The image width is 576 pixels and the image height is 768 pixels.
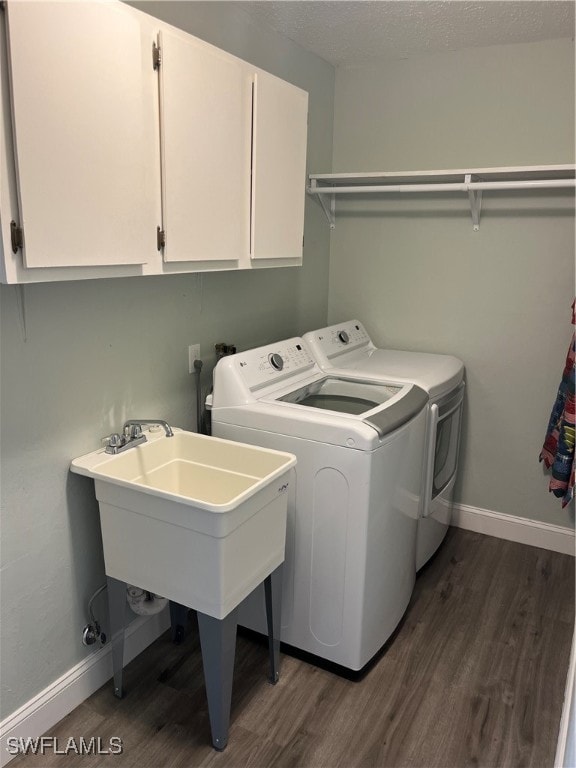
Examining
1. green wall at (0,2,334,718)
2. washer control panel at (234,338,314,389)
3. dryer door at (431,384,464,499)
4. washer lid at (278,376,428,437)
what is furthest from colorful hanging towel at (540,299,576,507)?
green wall at (0,2,334,718)

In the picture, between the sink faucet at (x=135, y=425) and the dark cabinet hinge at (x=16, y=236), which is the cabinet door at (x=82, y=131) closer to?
the dark cabinet hinge at (x=16, y=236)

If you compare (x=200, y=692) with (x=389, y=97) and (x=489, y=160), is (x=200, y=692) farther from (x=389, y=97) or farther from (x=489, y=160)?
(x=389, y=97)

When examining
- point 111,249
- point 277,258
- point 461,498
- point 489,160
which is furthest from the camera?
point 461,498

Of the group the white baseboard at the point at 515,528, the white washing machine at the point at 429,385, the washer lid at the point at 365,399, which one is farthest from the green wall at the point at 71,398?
the white baseboard at the point at 515,528

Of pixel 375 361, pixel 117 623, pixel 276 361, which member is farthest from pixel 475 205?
pixel 117 623

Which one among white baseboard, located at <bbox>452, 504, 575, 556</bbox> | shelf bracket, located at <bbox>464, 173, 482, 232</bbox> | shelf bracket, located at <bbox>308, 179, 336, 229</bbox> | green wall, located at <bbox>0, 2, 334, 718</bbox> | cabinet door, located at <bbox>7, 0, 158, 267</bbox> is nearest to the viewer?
cabinet door, located at <bbox>7, 0, 158, 267</bbox>

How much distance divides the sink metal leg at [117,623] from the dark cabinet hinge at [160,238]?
1022 millimetres

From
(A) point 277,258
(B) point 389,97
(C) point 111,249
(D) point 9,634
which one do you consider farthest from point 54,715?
(B) point 389,97

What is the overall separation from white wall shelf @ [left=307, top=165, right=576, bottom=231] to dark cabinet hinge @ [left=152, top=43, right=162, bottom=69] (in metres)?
1.30

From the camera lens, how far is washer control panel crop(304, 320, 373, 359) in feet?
8.55

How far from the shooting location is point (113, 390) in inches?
75.6

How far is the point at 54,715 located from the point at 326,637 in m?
0.90

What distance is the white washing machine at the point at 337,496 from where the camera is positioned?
192 centimetres

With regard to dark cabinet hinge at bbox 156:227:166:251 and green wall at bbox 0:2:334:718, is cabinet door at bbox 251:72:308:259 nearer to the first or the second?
green wall at bbox 0:2:334:718
